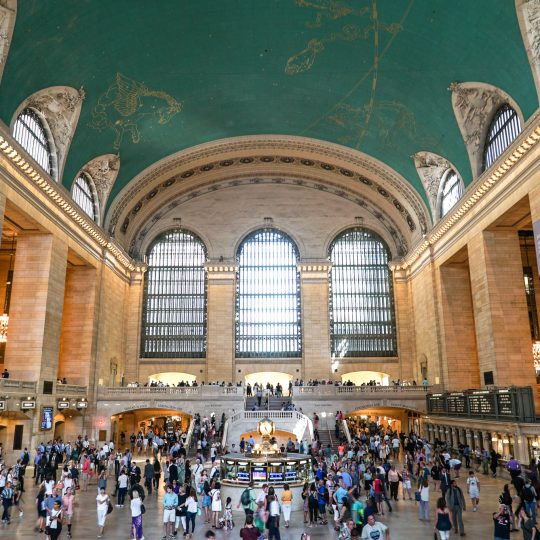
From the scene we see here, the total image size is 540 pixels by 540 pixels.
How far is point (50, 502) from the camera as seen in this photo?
10.5 metres

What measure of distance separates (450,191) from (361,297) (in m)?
10.3

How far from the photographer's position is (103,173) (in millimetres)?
28781

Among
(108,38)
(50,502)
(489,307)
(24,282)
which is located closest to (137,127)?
(108,38)

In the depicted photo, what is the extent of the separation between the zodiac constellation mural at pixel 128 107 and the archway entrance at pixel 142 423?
1416 cm

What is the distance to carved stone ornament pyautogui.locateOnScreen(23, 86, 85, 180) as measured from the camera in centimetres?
2152

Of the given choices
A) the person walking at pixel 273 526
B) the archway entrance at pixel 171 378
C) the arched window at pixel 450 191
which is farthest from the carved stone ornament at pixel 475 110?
the archway entrance at pixel 171 378

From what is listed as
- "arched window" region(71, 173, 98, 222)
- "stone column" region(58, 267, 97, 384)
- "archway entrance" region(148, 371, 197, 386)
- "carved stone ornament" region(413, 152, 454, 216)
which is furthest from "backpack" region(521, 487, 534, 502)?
"archway entrance" region(148, 371, 197, 386)

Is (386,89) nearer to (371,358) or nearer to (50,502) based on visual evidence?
(371,358)

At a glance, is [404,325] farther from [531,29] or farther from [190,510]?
[190,510]

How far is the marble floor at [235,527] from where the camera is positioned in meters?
10.7

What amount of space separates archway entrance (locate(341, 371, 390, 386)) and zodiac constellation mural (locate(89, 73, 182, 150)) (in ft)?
63.3

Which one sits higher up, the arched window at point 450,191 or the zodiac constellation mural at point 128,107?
the zodiac constellation mural at point 128,107

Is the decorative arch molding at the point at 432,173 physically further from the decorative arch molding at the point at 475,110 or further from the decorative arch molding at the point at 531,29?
the decorative arch molding at the point at 531,29

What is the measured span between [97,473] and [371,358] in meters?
20.2
